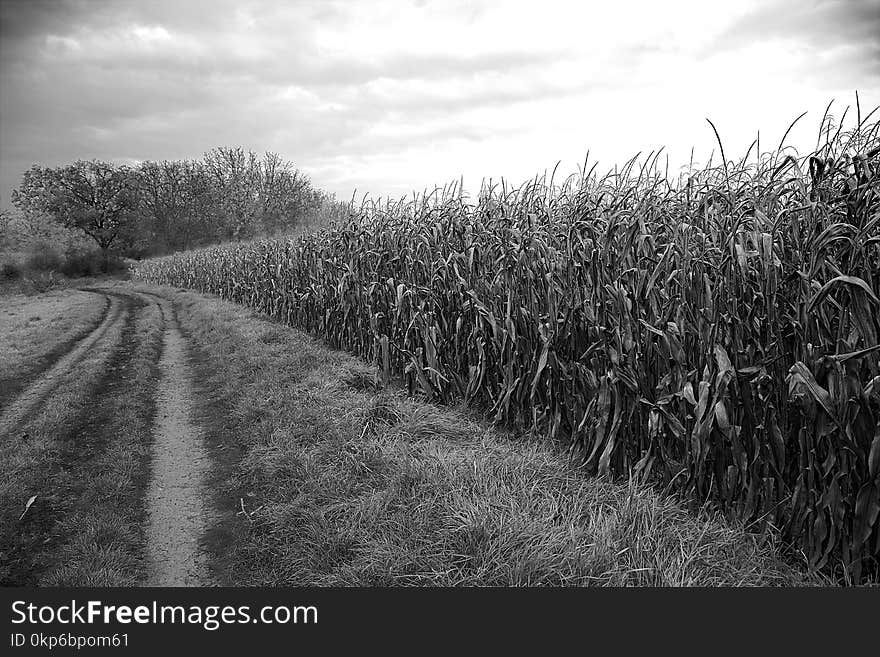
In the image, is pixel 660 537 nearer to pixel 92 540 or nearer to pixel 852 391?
pixel 852 391

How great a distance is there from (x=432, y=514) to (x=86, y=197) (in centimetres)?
3497

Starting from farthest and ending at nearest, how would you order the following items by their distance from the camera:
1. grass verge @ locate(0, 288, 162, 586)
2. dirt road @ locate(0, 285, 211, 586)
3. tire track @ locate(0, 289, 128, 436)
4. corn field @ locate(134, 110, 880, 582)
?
tire track @ locate(0, 289, 128, 436) < dirt road @ locate(0, 285, 211, 586) < grass verge @ locate(0, 288, 162, 586) < corn field @ locate(134, 110, 880, 582)

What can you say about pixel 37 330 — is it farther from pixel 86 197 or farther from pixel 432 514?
pixel 86 197

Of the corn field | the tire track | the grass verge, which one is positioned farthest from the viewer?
the tire track

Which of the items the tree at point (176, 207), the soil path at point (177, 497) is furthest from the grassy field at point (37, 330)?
the tree at point (176, 207)

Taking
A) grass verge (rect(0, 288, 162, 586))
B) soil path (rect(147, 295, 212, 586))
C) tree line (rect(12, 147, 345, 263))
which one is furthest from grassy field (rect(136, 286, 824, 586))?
tree line (rect(12, 147, 345, 263))

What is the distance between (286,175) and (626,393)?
32.3 meters

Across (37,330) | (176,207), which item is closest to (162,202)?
(176,207)

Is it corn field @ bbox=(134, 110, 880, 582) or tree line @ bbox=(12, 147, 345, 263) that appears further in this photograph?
tree line @ bbox=(12, 147, 345, 263)

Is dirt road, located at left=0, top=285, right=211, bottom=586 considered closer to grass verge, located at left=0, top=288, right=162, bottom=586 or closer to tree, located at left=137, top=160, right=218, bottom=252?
grass verge, located at left=0, top=288, right=162, bottom=586

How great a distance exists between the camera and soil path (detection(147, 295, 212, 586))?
11.2ft

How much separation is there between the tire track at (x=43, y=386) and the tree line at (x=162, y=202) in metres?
18.9

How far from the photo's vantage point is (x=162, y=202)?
34.3 meters

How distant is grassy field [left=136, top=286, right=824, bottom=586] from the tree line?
2577 centimetres
